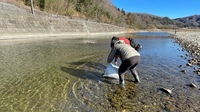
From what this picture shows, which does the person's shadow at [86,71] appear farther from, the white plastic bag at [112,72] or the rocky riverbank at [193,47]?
the rocky riverbank at [193,47]

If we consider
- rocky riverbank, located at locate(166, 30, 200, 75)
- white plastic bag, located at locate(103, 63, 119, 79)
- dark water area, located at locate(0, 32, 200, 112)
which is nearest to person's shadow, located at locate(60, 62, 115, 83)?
dark water area, located at locate(0, 32, 200, 112)

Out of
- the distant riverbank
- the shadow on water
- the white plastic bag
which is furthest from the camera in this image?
the distant riverbank

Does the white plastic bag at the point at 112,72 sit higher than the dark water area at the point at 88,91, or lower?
higher

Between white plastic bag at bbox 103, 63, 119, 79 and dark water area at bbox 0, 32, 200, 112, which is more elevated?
white plastic bag at bbox 103, 63, 119, 79

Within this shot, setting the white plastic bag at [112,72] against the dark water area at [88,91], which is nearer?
the dark water area at [88,91]

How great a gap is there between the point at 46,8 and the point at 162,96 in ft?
173

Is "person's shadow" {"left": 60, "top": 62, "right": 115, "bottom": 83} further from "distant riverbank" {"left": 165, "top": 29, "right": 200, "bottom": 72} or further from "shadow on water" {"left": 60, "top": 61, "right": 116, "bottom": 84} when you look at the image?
"distant riverbank" {"left": 165, "top": 29, "right": 200, "bottom": 72}

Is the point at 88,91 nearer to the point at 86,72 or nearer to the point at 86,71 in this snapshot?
the point at 86,72

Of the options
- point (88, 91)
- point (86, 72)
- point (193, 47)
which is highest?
point (193, 47)

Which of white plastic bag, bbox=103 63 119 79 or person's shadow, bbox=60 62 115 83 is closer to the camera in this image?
white plastic bag, bbox=103 63 119 79

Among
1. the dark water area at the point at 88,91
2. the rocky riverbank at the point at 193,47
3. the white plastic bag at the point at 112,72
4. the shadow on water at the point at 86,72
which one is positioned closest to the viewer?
the dark water area at the point at 88,91

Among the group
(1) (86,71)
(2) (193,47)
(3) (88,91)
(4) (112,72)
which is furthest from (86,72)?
(2) (193,47)

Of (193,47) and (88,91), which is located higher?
(193,47)

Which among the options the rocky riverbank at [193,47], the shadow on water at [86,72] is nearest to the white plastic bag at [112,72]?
the shadow on water at [86,72]
